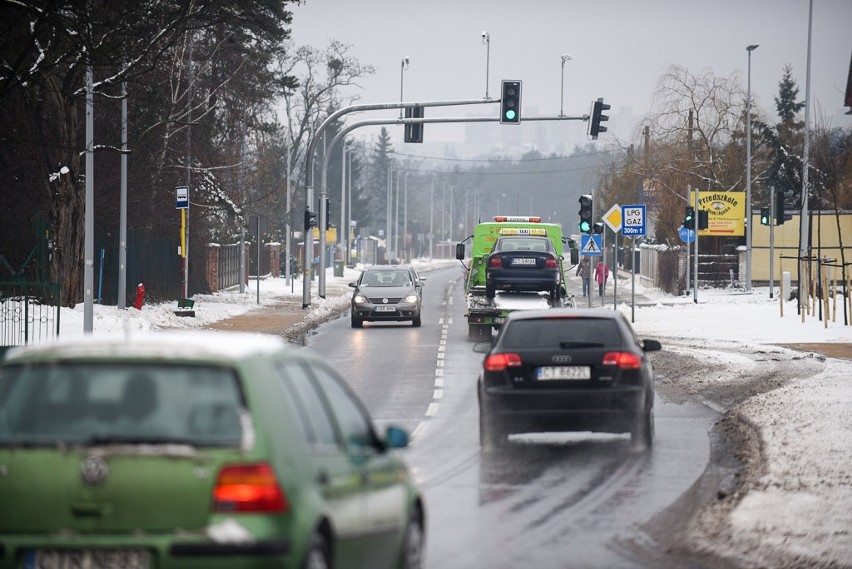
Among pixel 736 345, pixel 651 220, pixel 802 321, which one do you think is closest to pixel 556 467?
pixel 736 345

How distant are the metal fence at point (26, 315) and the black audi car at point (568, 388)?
12.0 meters

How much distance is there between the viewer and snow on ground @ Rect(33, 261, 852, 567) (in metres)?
10.1

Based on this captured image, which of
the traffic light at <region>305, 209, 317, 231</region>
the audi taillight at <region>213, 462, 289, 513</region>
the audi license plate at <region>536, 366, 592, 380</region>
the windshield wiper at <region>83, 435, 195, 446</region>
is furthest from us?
the traffic light at <region>305, 209, 317, 231</region>

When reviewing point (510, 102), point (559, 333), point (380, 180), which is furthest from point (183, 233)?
point (380, 180)

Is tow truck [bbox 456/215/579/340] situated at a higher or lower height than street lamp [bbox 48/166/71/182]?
lower

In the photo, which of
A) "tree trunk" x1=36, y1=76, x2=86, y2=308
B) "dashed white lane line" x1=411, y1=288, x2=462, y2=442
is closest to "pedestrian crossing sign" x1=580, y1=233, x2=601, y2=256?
"dashed white lane line" x1=411, y1=288, x2=462, y2=442

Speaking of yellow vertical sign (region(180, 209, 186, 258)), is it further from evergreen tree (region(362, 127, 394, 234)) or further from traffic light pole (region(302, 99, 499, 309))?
evergreen tree (region(362, 127, 394, 234))

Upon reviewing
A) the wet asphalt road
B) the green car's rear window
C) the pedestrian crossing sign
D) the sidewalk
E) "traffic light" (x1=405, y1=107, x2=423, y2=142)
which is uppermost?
"traffic light" (x1=405, y1=107, x2=423, y2=142)

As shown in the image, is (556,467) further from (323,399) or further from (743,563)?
(323,399)

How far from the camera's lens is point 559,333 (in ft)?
52.9

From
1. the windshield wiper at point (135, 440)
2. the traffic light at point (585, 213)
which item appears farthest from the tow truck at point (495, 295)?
the windshield wiper at point (135, 440)

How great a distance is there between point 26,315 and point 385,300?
17.2 m

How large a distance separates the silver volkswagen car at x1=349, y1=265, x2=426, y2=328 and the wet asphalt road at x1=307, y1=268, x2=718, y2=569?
632 inches

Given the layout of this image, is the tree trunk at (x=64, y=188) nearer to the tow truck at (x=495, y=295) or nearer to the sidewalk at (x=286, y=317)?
the sidewalk at (x=286, y=317)
